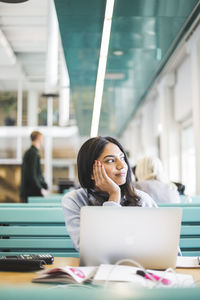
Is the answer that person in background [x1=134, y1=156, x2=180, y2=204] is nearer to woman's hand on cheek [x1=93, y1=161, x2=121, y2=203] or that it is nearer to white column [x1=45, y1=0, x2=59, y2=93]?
woman's hand on cheek [x1=93, y1=161, x2=121, y2=203]

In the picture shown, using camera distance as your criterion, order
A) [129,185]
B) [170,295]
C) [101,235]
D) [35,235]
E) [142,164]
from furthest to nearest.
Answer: [142,164] → [35,235] → [129,185] → [101,235] → [170,295]

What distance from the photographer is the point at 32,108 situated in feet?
42.0

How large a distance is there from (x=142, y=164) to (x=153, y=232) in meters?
2.80

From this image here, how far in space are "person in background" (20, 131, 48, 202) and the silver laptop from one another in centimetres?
452

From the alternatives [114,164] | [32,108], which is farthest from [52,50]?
[114,164]

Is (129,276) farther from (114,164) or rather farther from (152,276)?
(114,164)

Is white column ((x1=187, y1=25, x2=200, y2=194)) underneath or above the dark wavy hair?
above

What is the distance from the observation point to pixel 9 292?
66 cm

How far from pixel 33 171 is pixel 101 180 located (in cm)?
402

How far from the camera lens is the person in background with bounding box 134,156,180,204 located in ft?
12.0

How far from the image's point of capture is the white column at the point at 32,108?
12.6 meters

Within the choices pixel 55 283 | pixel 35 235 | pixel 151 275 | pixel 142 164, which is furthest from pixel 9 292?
pixel 142 164

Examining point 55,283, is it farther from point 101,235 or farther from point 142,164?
point 142,164

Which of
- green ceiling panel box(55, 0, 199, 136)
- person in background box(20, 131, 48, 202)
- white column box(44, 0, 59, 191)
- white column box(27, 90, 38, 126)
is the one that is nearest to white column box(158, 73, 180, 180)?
green ceiling panel box(55, 0, 199, 136)
